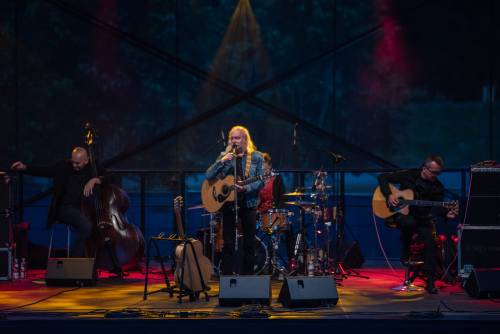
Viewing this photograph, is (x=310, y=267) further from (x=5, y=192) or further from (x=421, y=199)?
(x=5, y=192)

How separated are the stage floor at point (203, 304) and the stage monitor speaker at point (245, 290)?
0.32 feet

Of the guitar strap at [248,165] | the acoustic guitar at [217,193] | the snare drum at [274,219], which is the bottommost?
the snare drum at [274,219]

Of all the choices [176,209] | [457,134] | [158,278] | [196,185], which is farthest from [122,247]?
[196,185]

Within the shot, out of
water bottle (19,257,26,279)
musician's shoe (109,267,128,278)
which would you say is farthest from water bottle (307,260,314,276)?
water bottle (19,257,26,279)

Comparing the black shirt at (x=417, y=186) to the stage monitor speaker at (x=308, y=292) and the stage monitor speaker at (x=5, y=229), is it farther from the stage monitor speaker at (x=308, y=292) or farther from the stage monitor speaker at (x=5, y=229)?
the stage monitor speaker at (x=5, y=229)

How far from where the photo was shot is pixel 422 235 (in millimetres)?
9031

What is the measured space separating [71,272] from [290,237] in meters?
2.77

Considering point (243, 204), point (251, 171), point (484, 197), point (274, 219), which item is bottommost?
point (274, 219)

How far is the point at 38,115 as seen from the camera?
12422 millimetres

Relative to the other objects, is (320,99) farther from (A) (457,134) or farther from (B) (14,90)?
(B) (14,90)

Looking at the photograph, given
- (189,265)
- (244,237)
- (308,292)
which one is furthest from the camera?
(244,237)

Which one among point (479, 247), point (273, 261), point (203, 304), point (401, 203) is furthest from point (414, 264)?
point (203, 304)

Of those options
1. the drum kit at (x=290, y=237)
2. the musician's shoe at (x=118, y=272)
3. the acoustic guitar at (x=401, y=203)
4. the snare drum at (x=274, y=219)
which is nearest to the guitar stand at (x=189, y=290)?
the drum kit at (x=290, y=237)

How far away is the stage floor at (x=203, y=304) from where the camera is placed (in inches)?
281
